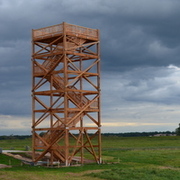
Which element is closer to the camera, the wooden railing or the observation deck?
the observation deck

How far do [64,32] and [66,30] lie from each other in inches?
39.4

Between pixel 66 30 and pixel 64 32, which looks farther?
pixel 66 30

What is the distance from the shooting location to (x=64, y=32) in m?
48.5

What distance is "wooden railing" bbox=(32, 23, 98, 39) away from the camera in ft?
163

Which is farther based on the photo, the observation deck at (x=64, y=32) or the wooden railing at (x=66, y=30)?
the wooden railing at (x=66, y=30)

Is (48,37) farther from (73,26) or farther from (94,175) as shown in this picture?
(94,175)

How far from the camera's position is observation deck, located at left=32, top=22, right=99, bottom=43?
1951 inches

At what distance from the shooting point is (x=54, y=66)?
162ft

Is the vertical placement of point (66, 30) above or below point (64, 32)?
above

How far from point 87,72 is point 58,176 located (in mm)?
16863

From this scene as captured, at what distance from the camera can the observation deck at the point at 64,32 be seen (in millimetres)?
49562

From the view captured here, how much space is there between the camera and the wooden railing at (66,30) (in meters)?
49.8

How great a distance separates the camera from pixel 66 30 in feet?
162

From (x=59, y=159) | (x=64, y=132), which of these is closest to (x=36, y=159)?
(x=59, y=159)
